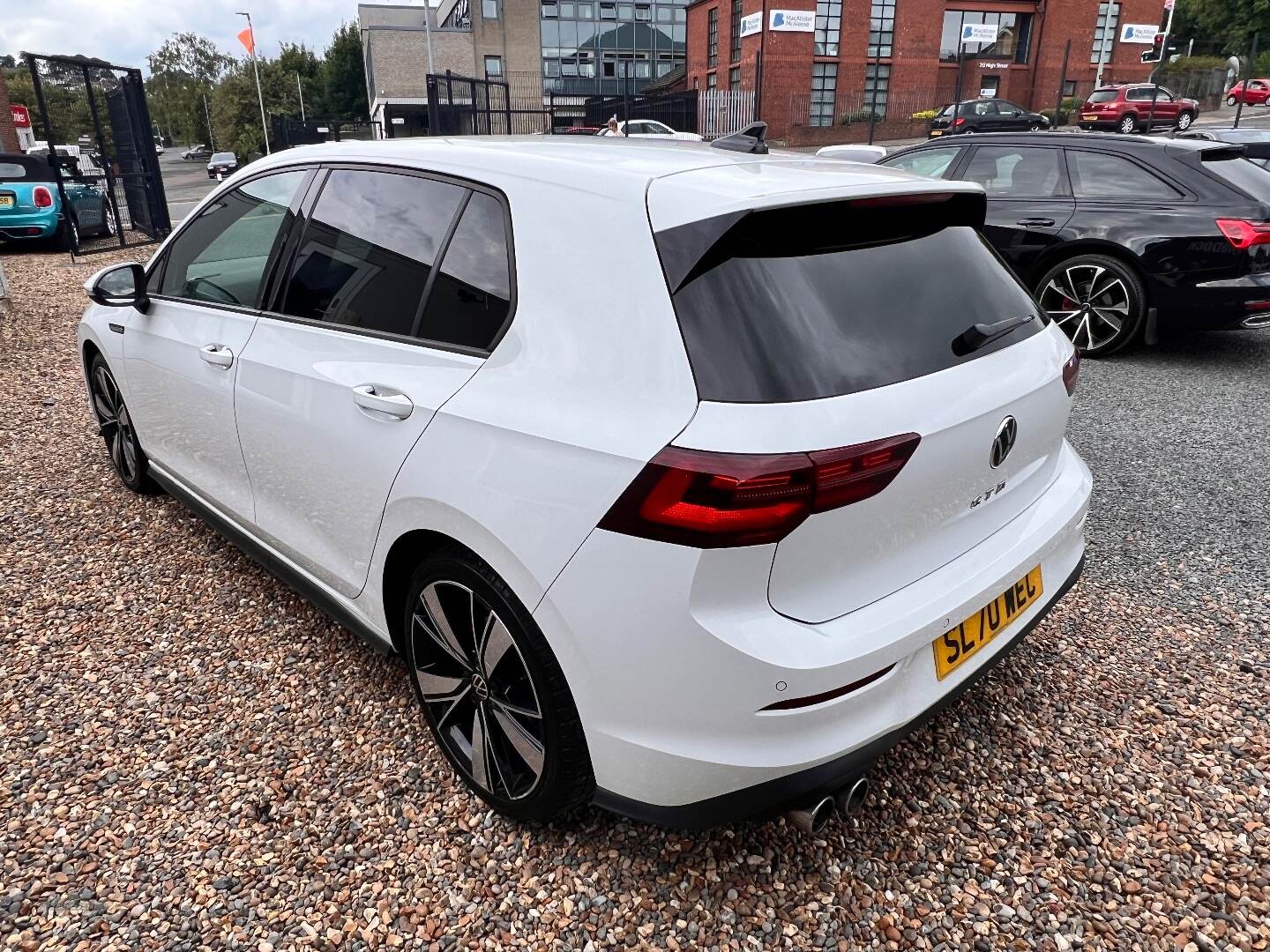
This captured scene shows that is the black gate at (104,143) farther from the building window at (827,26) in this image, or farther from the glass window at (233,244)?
the building window at (827,26)

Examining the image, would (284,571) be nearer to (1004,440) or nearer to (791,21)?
(1004,440)

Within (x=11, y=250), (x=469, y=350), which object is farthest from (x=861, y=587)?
(x=11, y=250)

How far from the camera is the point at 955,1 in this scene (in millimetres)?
42875

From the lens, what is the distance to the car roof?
192cm

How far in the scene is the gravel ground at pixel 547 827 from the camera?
6.67 ft

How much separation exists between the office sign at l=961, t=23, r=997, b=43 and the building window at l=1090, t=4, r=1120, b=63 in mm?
5184

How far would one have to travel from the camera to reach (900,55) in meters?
→ 42.7

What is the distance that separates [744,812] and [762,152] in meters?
1.93

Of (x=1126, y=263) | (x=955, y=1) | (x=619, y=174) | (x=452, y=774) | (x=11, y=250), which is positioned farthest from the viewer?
(x=955, y=1)

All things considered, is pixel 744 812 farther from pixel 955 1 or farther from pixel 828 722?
pixel 955 1

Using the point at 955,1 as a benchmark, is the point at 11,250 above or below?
below

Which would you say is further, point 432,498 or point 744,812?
point 432,498

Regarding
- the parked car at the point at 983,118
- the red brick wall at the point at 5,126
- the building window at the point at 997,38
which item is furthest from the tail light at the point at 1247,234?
the building window at the point at 997,38

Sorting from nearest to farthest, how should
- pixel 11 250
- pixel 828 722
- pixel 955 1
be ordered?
1. pixel 828 722
2. pixel 11 250
3. pixel 955 1
